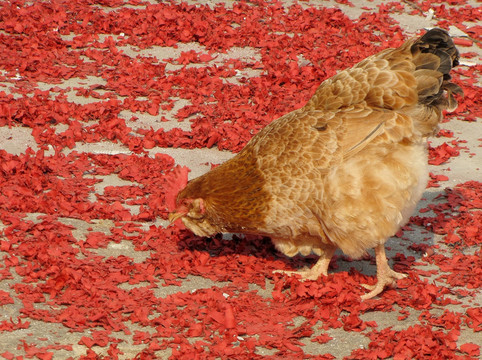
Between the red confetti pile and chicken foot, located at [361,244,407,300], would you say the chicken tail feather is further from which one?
the red confetti pile

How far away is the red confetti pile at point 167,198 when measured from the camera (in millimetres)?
5145

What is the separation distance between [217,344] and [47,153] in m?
3.74

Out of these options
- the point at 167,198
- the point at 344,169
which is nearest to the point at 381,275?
the point at 344,169

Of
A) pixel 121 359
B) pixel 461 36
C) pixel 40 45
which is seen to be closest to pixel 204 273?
pixel 121 359

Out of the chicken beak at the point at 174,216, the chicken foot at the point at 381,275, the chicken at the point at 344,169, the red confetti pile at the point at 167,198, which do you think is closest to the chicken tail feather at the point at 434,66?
the chicken at the point at 344,169

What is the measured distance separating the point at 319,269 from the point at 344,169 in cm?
114

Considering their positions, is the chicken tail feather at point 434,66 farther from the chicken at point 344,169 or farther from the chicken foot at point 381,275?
the chicken foot at point 381,275

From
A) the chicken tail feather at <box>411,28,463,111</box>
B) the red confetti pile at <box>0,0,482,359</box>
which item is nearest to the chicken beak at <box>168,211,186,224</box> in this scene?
the red confetti pile at <box>0,0,482,359</box>

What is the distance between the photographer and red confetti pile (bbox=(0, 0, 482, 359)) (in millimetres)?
5145

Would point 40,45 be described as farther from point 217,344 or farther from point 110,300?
point 217,344

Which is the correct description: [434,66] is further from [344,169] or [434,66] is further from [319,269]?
[319,269]

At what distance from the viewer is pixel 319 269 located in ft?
20.2

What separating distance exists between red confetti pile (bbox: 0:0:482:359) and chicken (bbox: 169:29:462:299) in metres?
0.37

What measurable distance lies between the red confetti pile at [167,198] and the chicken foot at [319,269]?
0.19 m
